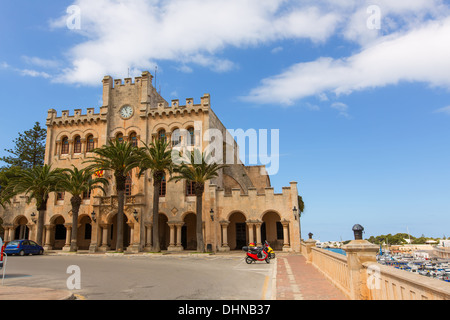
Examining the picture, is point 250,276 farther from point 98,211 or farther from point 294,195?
point 98,211

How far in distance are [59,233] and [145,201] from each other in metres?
12.3

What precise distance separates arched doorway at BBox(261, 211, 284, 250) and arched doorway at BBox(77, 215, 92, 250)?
19.1 meters

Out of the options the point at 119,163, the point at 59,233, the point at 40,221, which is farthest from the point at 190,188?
the point at 59,233

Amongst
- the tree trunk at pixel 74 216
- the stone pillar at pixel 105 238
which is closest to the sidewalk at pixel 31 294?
the tree trunk at pixel 74 216

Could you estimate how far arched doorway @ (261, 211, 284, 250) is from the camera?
34.1m

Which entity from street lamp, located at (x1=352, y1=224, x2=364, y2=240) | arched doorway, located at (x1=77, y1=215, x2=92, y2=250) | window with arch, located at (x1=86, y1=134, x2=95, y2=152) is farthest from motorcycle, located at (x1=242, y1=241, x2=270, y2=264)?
window with arch, located at (x1=86, y1=134, x2=95, y2=152)

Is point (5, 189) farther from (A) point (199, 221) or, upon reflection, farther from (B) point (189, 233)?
(A) point (199, 221)

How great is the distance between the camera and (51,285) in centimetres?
1111

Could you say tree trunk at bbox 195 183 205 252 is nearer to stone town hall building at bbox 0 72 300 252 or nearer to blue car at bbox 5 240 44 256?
stone town hall building at bbox 0 72 300 252

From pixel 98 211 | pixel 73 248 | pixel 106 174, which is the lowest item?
pixel 73 248
